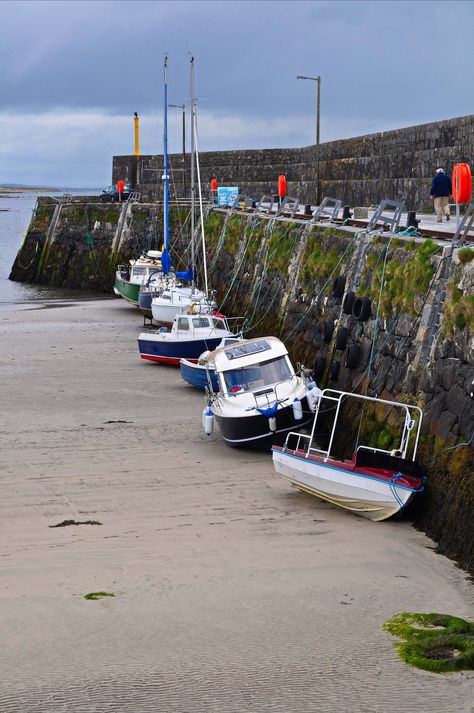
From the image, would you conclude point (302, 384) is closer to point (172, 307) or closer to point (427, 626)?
point (427, 626)

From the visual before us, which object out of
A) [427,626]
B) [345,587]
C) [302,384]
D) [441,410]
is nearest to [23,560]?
[345,587]

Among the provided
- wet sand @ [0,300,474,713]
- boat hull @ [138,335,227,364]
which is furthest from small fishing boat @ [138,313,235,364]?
wet sand @ [0,300,474,713]

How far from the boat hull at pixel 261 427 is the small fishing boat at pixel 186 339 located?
24.0 feet

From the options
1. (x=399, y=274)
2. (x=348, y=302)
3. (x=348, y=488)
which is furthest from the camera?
(x=348, y=302)

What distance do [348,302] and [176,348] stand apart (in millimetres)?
6772

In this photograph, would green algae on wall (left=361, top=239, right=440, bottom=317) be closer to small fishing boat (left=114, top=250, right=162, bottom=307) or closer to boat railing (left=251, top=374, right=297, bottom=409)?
boat railing (left=251, top=374, right=297, bottom=409)

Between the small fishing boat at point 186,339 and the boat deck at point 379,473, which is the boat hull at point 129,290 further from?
the boat deck at point 379,473

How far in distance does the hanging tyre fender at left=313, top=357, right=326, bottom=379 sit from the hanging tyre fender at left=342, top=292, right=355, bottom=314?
1.00 meters

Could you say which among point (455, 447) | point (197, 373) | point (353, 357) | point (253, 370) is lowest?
point (197, 373)

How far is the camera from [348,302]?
17.7 meters

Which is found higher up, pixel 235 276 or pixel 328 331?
pixel 235 276

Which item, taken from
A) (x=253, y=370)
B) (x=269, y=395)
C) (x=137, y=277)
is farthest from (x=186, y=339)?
(x=137, y=277)

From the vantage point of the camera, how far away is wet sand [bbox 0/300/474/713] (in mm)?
8547

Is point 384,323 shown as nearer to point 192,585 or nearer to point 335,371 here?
point 335,371
